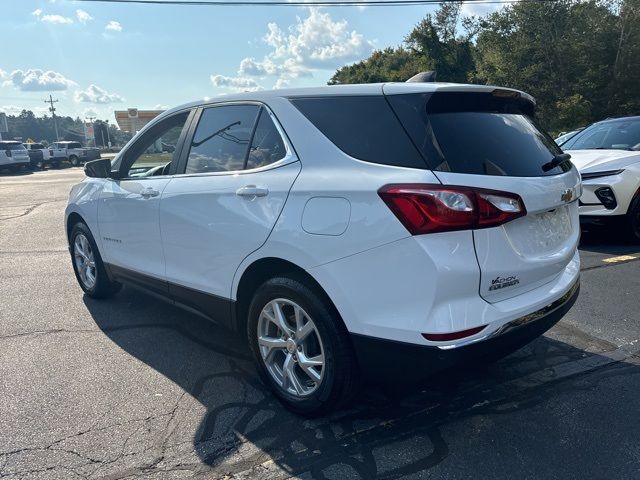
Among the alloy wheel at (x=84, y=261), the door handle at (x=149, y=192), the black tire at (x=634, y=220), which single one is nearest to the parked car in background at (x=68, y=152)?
the alloy wheel at (x=84, y=261)

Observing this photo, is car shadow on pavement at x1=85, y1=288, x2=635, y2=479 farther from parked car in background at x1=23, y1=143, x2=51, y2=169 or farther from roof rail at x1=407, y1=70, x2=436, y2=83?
parked car in background at x1=23, y1=143, x2=51, y2=169

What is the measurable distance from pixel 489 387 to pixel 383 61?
199 feet

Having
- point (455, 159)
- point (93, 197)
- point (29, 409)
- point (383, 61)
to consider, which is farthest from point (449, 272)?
point (383, 61)


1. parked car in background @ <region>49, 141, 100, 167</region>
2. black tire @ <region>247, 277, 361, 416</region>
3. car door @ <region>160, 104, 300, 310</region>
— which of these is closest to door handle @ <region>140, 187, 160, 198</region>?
car door @ <region>160, 104, 300, 310</region>

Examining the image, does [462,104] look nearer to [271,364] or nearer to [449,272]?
[449,272]

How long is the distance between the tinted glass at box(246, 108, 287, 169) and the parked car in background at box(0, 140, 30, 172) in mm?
32537

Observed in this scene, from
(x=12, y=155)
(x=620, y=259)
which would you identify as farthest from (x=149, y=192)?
(x=12, y=155)

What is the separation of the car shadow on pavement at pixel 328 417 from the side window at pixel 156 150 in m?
1.39

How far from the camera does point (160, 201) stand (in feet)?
12.6

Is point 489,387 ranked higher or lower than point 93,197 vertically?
lower

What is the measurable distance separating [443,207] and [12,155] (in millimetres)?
34287

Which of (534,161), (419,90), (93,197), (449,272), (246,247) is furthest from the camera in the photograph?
(93,197)

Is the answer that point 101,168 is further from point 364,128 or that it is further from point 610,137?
point 610,137

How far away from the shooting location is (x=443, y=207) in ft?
7.80
